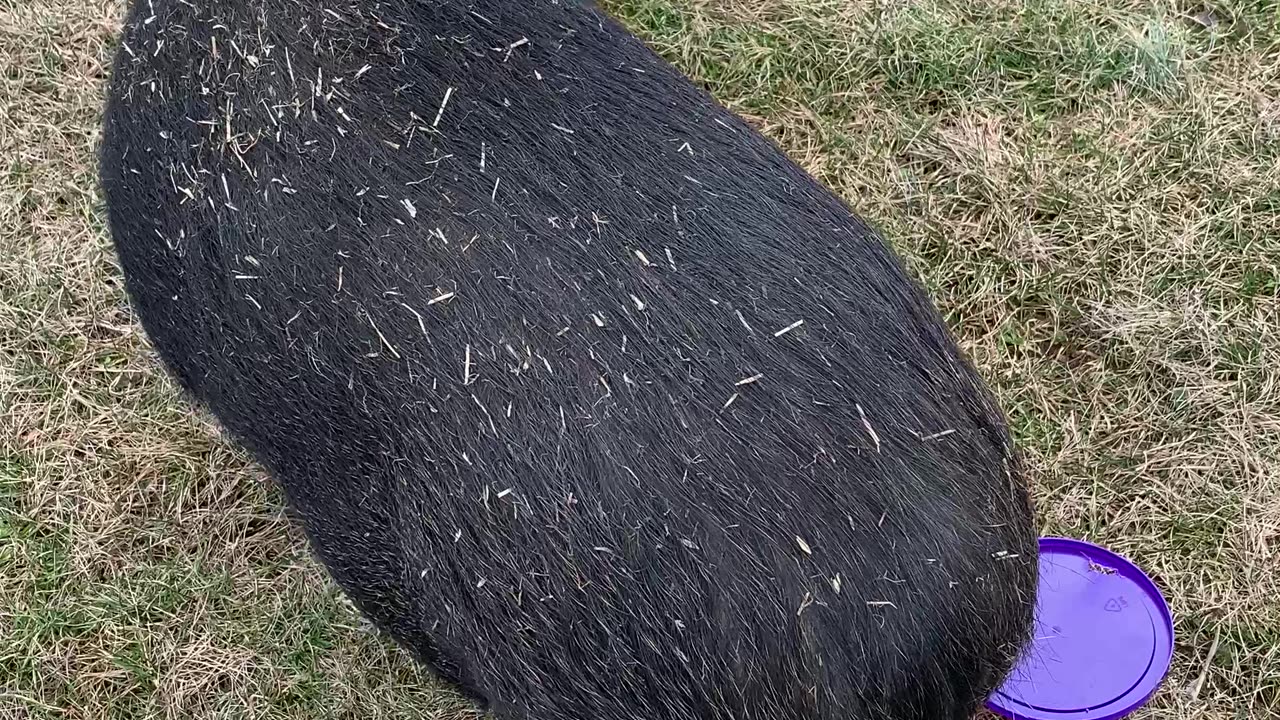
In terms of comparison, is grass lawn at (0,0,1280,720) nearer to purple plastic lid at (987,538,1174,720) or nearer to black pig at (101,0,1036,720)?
purple plastic lid at (987,538,1174,720)

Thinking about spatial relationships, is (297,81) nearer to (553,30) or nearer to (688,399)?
(553,30)

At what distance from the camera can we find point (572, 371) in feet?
4.00

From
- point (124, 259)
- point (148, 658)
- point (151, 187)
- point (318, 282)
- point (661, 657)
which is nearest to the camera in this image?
point (661, 657)

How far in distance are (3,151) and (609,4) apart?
1485 millimetres

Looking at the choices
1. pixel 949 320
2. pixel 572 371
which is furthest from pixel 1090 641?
pixel 572 371

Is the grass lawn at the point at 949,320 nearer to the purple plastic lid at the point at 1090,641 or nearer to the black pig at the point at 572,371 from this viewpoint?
the purple plastic lid at the point at 1090,641

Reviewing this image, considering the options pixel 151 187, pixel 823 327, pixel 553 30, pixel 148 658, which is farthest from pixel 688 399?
Result: pixel 148 658

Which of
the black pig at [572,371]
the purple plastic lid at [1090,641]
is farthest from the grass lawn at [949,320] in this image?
the black pig at [572,371]

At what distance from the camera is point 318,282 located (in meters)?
1.31

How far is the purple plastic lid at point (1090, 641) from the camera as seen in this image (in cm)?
174

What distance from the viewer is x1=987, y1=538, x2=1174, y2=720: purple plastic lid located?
1737mm

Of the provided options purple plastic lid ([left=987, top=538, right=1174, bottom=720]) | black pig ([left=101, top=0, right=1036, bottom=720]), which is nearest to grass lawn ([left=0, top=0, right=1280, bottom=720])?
purple plastic lid ([left=987, top=538, right=1174, bottom=720])

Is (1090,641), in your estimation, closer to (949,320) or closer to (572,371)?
(949,320)

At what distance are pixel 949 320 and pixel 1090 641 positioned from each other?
68cm
